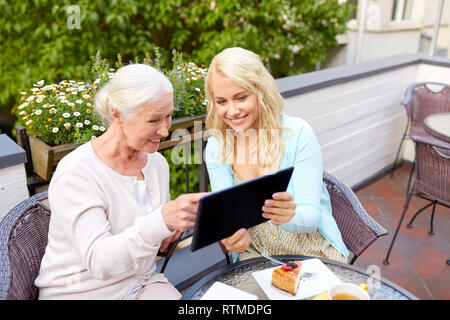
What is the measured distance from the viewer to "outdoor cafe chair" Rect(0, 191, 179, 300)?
1.38m

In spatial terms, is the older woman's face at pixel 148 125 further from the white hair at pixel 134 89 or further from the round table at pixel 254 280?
the round table at pixel 254 280

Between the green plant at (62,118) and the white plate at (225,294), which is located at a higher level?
the green plant at (62,118)

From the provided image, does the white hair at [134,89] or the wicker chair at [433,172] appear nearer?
the white hair at [134,89]

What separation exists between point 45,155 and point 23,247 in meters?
0.63

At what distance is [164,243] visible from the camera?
1853 millimetres

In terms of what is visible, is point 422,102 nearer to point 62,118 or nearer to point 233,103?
point 233,103

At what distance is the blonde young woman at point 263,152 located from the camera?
1761mm

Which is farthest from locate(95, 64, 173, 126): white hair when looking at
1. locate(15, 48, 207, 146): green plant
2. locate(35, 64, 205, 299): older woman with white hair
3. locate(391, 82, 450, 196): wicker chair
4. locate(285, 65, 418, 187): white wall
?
locate(391, 82, 450, 196): wicker chair

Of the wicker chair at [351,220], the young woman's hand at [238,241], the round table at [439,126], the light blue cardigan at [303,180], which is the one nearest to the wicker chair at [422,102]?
the round table at [439,126]

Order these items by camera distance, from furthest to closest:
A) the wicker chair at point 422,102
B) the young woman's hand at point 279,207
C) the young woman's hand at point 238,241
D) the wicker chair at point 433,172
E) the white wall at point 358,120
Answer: the wicker chair at point 422,102 < the white wall at point 358,120 < the wicker chair at point 433,172 < the young woman's hand at point 238,241 < the young woman's hand at point 279,207

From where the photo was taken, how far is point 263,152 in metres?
1.93

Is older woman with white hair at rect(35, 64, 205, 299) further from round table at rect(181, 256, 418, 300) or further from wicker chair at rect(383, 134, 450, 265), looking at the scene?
wicker chair at rect(383, 134, 450, 265)

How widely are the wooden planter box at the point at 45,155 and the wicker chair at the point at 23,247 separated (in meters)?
0.41
